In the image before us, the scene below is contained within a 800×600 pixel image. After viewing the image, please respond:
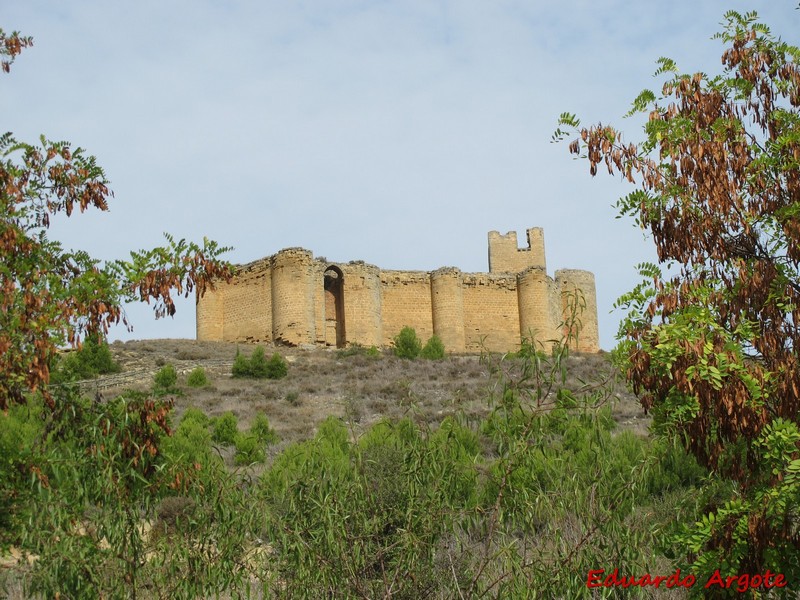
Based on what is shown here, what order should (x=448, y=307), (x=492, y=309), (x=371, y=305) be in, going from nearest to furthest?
(x=371, y=305), (x=448, y=307), (x=492, y=309)

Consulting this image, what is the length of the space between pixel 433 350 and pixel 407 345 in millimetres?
919

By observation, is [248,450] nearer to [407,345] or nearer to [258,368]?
[258,368]

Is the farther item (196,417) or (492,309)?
(492,309)

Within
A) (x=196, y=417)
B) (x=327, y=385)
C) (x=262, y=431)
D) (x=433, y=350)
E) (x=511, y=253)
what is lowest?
(x=262, y=431)

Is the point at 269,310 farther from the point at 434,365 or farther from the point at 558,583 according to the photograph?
the point at 558,583

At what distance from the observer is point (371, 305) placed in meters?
36.4

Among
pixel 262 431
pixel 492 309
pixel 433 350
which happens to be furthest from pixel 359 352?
pixel 262 431

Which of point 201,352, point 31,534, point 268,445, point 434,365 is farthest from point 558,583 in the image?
point 201,352

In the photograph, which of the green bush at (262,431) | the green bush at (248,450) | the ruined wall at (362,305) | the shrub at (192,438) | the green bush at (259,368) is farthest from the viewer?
the ruined wall at (362,305)

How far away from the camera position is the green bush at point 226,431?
17.5 metres

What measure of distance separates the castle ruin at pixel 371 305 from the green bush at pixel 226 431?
16.1 meters

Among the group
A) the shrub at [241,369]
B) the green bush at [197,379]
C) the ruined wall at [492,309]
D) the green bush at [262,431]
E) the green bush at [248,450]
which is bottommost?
the green bush at [248,450]

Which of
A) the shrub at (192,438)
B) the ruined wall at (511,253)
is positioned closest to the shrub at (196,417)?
the shrub at (192,438)

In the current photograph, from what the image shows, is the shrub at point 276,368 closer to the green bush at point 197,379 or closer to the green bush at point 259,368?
the green bush at point 259,368
